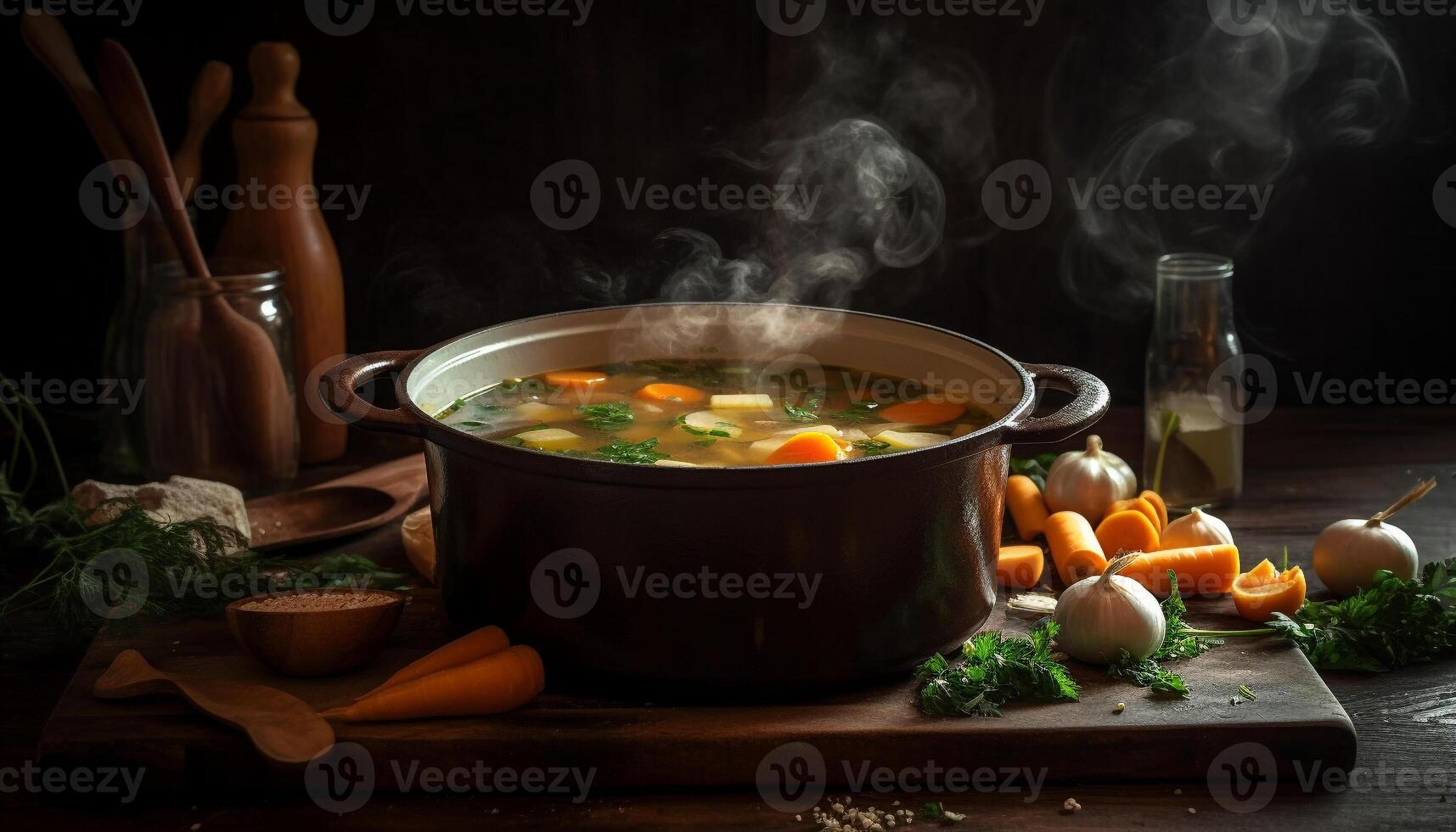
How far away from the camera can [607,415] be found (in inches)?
91.1

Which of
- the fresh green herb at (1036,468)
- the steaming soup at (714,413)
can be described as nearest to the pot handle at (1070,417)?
the steaming soup at (714,413)

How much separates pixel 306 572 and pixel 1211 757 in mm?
1426

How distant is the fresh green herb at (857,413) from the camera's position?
2.31m

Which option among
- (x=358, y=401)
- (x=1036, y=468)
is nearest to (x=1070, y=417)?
(x=1036, y=468)

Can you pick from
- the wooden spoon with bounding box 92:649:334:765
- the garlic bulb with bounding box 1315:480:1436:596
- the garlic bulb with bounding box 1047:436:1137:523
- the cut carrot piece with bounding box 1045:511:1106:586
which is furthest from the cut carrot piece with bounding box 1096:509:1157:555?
the wooden spoon with bounding box 92:649:334:765

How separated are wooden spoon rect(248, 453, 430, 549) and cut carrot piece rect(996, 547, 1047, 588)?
1099 mm

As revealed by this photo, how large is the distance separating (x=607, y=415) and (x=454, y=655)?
0.59 metres

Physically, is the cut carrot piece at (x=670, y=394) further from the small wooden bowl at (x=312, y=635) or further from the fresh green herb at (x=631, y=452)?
the small wooden bowl at (x=312, y=635)

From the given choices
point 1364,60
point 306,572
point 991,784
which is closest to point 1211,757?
point 991,784

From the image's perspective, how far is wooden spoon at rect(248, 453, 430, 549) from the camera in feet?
8.31

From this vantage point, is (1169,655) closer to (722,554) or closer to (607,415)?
(722,554)

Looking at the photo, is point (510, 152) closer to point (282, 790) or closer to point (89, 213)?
point (89, 213)

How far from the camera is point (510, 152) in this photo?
10.5 ft

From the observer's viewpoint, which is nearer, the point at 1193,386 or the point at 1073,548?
the point at 1073,548
